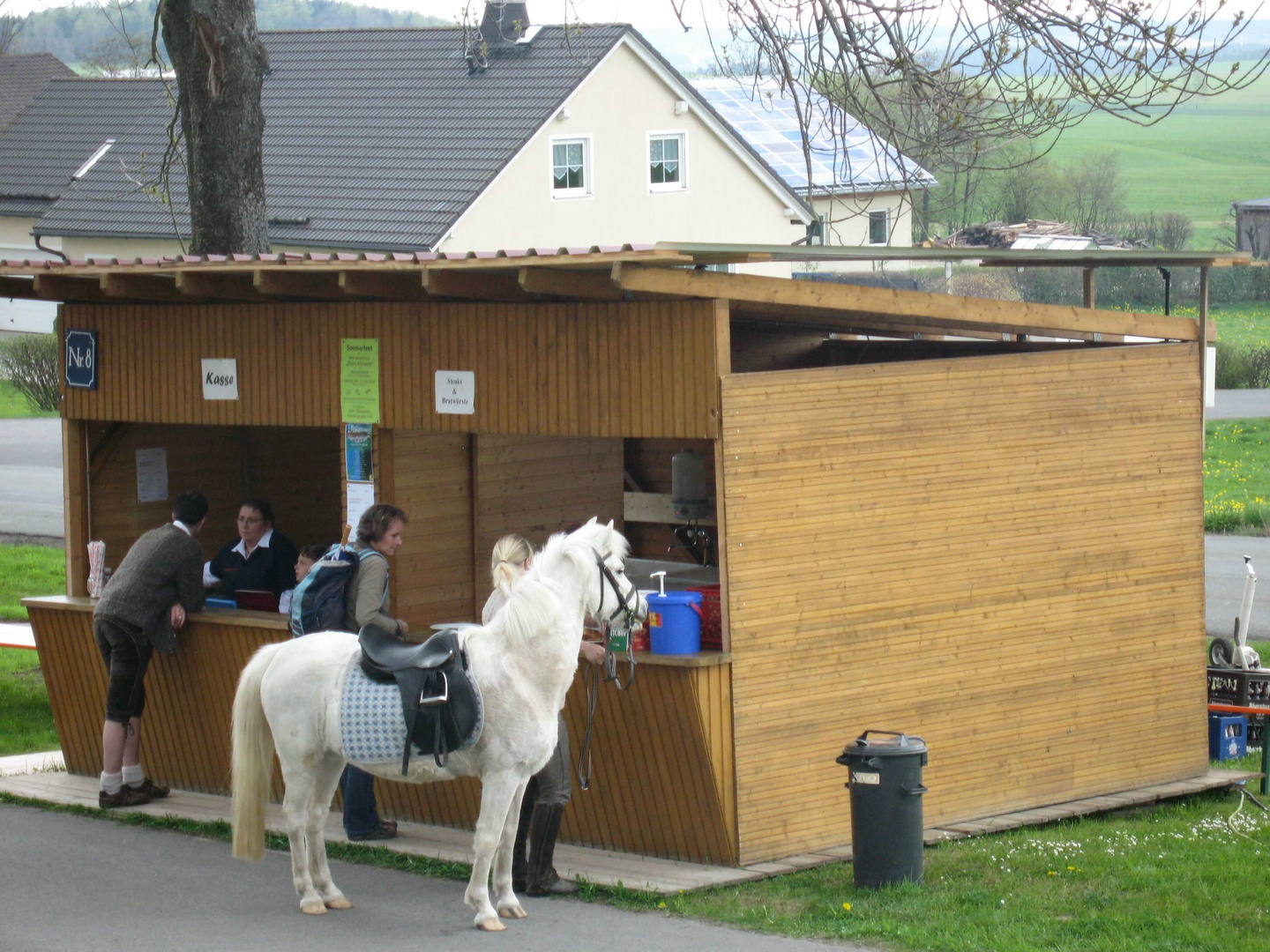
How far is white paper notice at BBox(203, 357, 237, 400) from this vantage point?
8.88 meters

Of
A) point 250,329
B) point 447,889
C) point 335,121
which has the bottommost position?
point 447,889

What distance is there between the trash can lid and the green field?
50.7m

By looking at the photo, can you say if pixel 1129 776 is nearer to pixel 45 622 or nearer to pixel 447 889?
pixel 447 889

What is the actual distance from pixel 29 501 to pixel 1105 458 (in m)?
18.9

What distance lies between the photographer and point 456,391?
26.2 ft

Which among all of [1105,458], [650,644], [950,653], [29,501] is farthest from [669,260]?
[29,501]

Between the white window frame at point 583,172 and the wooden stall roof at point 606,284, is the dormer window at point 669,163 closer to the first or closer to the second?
the white window frame at point 583,172

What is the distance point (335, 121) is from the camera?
30.7 meters

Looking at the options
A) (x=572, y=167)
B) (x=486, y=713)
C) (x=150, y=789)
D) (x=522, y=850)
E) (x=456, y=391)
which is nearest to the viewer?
(x=486, y=713)

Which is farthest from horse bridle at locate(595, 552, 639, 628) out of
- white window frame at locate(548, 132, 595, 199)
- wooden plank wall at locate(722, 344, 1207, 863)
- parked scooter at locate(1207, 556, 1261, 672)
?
white window frame at locate(548, 132, 595, 199)

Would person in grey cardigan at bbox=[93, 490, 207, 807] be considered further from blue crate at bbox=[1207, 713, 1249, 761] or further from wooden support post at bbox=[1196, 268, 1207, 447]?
blue crate at bbox=[1207, 713, 1249, 761]

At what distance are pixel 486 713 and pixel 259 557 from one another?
3.26 m

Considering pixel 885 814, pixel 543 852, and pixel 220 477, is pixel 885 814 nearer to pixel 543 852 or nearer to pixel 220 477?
pixel 543 852

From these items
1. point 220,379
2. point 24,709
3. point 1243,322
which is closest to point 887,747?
point 220,379
